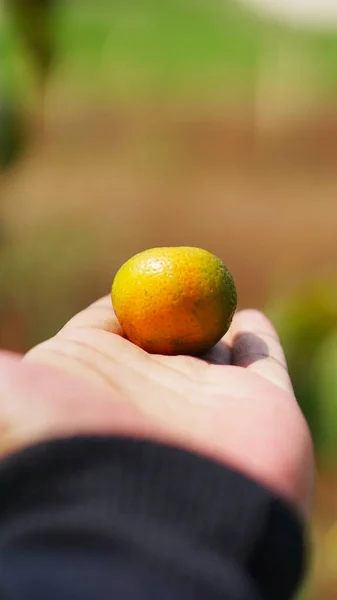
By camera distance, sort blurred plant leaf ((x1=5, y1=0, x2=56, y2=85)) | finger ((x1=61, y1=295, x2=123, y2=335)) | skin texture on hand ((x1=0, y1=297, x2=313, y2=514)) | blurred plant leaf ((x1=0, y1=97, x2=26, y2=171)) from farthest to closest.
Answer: blurred plant leaf ((x1=0, y1=97, x2=26, y2=171)), blurred plant leaf ((x1=5, y1=0, x2=56, y2=85)), finger ((x1=61, y1=295, x2=123, y2=335)), skin texture on hand ((x1=0, y1=297, x2=313, y2=514))

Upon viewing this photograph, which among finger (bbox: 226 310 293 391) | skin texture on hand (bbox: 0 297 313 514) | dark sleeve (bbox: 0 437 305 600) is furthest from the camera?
finger (bbox: 226 310 293 391)


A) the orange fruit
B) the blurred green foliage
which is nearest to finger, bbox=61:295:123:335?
the orange fruit

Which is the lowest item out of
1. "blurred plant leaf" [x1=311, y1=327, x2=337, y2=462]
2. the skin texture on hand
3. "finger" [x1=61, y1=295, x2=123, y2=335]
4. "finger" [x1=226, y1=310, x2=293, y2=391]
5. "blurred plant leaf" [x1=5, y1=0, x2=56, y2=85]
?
"blurred plant leaf" [x1=311, y1=327, x2=337, y2=462]

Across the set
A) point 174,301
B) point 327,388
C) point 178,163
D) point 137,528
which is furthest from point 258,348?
point 178,163

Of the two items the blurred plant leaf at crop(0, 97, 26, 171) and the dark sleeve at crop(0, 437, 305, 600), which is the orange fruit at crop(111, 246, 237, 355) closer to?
the dark sleeve at crop(0, 437, 305, 600)

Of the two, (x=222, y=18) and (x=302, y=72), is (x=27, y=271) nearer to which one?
(x=302, y=72)

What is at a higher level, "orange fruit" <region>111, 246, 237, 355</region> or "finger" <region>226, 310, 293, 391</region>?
"orange fruit" <region>111, 246, 237, 355</region>
